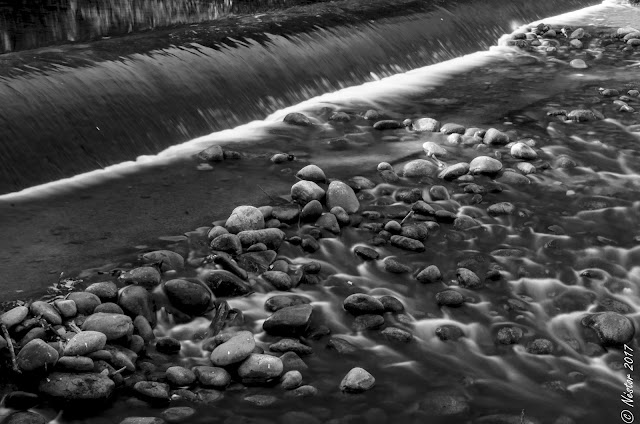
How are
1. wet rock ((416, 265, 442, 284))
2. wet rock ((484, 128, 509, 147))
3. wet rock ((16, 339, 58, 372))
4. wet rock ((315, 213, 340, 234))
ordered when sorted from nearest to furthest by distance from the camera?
wet rock ((16, 339, 58, 372))
wet rock ((416, 265, 442, 284))
wet rock ((315, 213, 340, 234))
wet rock ((484, 128, 509, 147))

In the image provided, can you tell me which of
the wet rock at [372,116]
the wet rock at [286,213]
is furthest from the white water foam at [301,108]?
the wet rock at [286,213]

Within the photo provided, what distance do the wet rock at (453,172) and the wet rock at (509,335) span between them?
2.49 metres

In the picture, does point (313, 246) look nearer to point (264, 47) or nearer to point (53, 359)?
point (53, 359)

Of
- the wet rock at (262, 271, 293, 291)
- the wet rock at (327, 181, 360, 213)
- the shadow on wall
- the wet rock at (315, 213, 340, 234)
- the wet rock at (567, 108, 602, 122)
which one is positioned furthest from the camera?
the shadow on wall

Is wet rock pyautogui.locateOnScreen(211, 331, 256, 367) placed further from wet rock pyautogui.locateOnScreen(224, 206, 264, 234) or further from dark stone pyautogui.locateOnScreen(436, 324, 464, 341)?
wet rock pyautogui.locateOnScreen(224, 206, 264, 234)

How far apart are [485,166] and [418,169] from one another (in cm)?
60

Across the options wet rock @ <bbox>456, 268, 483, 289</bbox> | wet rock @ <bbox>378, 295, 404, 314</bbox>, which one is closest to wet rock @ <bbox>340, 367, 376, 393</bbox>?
wet rock @ <bbox>378, 295, 404, 314</bbox>

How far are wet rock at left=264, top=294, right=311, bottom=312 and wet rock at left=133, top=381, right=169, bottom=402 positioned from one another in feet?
3.32

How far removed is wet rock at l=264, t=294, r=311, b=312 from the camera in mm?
4836

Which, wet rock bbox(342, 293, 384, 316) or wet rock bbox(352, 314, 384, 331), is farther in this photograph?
wet rock bbox(342, 293, 384, 316)

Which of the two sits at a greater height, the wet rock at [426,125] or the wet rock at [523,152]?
the wet rock at [426,125]

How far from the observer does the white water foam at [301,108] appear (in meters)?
6.85

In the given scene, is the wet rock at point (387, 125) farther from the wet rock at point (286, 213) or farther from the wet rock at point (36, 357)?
the wet rock at point (36, 357)

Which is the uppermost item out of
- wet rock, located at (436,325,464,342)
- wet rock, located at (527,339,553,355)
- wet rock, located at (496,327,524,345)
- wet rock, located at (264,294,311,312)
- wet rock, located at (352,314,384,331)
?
wet rock, located at (264,294,311,312)
